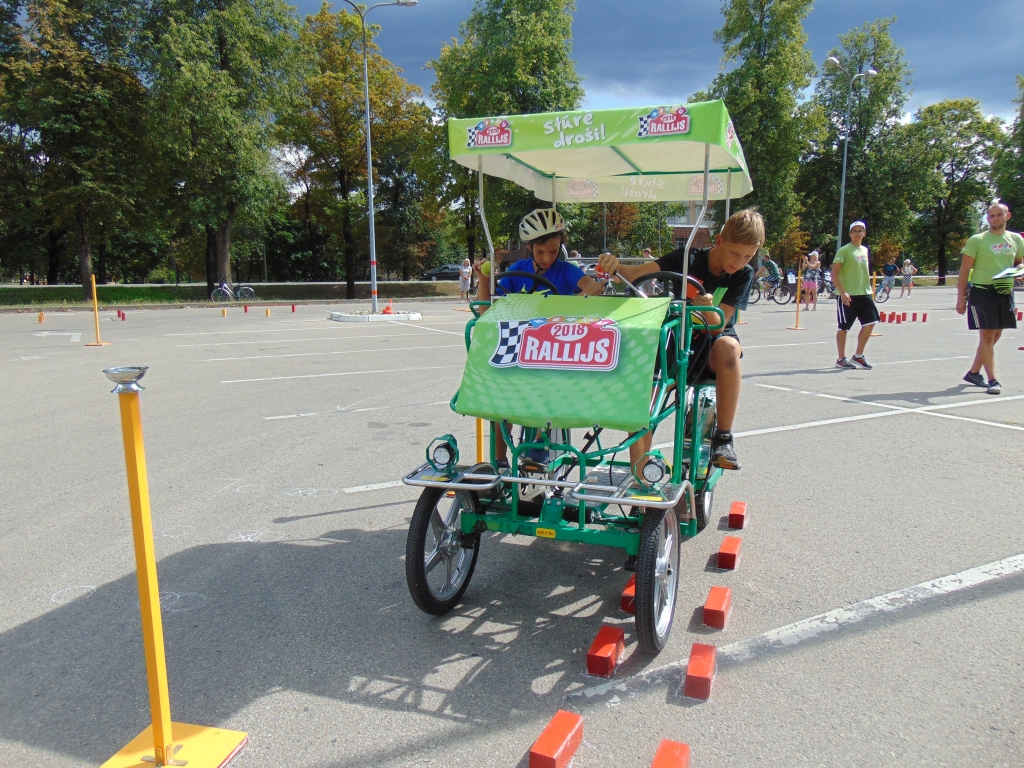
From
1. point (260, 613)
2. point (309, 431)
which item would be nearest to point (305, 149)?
point (309, 431)

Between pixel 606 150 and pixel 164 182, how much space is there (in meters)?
30.2

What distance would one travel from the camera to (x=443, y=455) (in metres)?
3.14

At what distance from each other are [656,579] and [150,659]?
1845mm

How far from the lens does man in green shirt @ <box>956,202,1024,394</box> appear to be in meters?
7.93

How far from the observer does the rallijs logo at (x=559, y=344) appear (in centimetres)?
310

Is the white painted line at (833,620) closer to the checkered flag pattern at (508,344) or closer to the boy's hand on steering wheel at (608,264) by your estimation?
the checkered flag pattern at (508,344)

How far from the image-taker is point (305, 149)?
38.6 meters

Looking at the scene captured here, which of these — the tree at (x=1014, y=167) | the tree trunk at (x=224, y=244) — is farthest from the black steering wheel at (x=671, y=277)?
the tree at (x=1014, y=167)

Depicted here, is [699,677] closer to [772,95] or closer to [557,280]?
[557,280]

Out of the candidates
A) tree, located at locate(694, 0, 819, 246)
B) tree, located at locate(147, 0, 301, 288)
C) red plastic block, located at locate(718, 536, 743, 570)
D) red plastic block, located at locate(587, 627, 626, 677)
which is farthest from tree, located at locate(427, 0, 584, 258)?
red plastic block, located at locate(587, 627, 626, 677)

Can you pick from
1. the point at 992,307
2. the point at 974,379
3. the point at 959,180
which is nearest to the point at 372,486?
the point at 992,307

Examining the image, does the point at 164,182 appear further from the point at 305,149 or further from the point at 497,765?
the point at 497,765

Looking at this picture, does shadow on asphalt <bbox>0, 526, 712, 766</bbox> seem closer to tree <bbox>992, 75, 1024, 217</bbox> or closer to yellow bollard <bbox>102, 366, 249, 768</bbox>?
yellow bollard <bbox>102, 366, 249, 768</bbox>

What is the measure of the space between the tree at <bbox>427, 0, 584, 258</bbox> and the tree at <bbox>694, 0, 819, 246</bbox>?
32.6 feet
